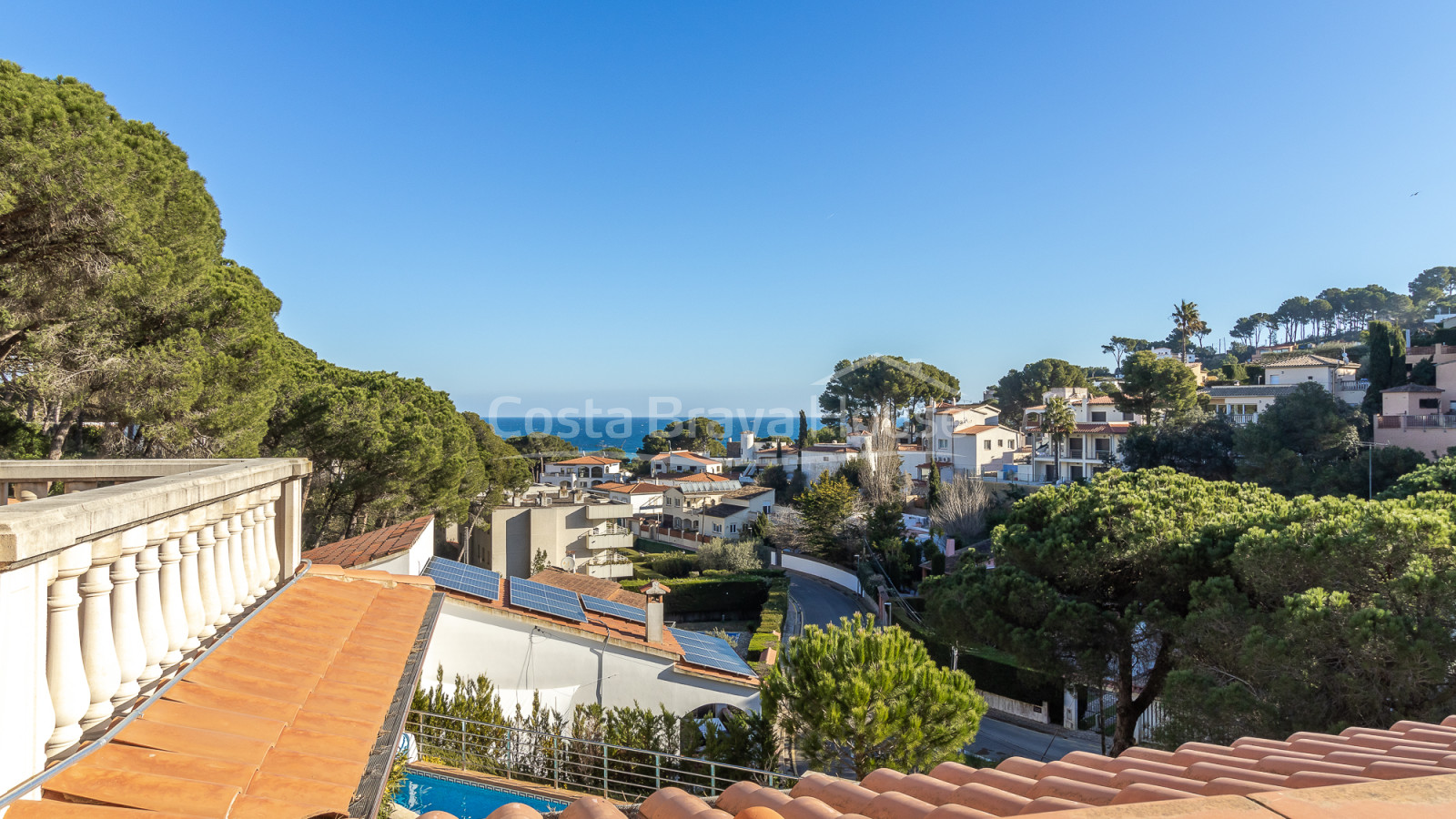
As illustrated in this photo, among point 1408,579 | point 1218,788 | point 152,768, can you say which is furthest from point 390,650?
point 1408,579

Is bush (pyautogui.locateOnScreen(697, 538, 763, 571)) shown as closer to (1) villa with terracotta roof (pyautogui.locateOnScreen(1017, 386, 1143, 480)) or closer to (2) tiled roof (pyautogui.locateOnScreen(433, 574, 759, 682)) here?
(1) villa with terracotta roof (pyautogui.locateOnScreen(1017, 386, 1143, 480))

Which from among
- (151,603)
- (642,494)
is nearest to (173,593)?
(151,603)

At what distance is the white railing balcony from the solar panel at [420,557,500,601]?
4.92 metres

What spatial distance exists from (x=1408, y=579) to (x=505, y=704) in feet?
36.4

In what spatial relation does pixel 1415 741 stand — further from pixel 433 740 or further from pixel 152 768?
pixel 433 740

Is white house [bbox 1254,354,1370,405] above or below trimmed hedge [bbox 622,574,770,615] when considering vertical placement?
above

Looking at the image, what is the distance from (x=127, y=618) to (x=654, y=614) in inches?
306

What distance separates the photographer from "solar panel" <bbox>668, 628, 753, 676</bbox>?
934 cm

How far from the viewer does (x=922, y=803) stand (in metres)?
2.79

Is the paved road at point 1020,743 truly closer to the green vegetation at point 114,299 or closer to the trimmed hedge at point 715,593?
the trimmed hedge at point 715,593

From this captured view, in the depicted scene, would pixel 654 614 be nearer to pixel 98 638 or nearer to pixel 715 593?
pixel 98 638

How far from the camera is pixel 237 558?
11.2ft

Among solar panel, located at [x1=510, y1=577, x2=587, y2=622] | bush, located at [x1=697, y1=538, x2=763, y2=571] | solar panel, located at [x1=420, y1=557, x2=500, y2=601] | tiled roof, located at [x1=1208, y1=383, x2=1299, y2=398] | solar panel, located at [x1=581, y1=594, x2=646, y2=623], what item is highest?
tiled roof, located at [x1=1208, y1=383, x2=1299, y2=398]

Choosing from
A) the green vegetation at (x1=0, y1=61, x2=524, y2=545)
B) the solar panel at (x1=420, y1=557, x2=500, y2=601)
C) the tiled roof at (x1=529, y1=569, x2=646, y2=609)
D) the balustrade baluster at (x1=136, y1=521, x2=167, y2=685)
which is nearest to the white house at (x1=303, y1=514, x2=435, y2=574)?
the solar panel at (x1=420, y1=557, x2=500, y2=601)
